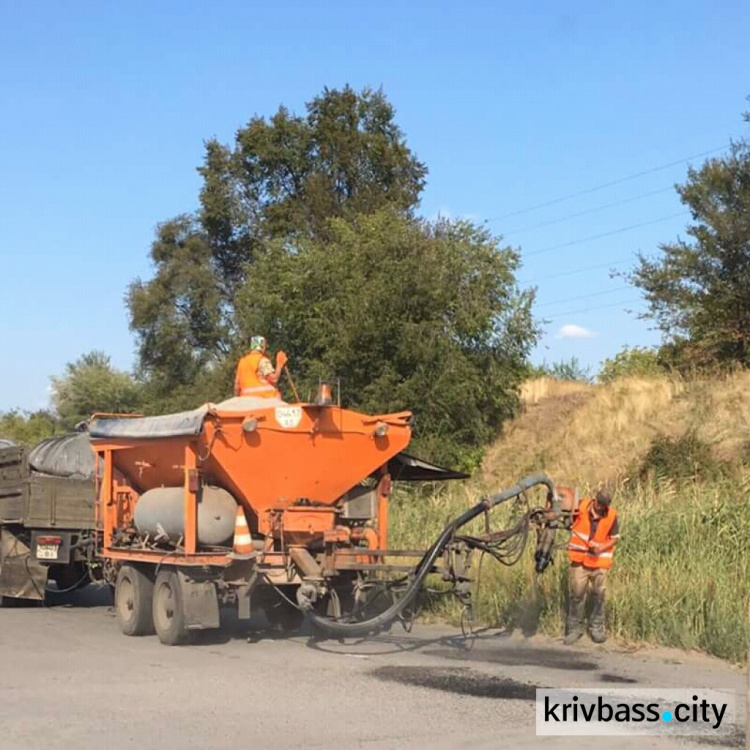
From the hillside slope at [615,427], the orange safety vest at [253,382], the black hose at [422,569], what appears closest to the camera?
the black hose at [422,569]

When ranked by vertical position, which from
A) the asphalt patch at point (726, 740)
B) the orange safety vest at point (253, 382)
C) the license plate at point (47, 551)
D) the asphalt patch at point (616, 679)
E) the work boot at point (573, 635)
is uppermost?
the orange safety vest at point (253, 382)

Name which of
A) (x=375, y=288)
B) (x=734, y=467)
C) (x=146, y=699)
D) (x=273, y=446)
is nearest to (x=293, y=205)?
(x=375, y=288)

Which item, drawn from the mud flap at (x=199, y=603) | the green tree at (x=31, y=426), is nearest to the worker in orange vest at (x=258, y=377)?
the mud flap at (x=199, y=603)

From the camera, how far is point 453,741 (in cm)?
725

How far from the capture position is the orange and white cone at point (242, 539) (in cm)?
1134

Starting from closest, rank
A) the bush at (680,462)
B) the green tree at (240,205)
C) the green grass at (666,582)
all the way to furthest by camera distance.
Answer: the green grass at (666,582) < the bush at (680,462) < the green tree at (240,205)

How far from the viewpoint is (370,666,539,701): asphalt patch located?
892 cm

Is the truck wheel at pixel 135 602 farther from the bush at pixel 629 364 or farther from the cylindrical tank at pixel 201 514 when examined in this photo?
the bush at pixel 629 364

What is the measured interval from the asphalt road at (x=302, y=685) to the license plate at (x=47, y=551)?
148 centimetres

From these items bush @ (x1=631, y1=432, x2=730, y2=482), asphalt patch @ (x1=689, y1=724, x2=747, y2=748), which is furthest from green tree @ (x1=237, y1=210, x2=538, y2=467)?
asphalt patch @ (x1=689, y1=724, x2=747, y2=748)

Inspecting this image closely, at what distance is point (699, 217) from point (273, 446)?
1893 cm

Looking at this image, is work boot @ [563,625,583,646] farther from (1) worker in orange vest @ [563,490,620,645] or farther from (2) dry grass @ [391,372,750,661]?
(2) dry grass @ [391,372,750,661]

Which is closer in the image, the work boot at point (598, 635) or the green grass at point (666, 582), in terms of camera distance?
the green grass at point (666, 582)

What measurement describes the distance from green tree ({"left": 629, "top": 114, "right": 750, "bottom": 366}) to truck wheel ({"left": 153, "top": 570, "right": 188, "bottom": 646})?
650 inches
